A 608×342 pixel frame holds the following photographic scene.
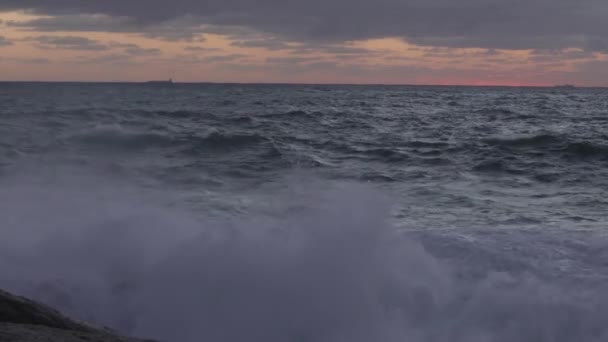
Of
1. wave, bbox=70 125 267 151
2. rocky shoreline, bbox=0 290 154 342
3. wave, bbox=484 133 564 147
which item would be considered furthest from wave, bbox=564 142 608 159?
rocky shoreline, bbox=0 290 154 342

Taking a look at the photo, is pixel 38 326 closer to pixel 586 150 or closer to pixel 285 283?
pixel 285 283

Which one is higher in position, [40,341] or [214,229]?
[40,341]

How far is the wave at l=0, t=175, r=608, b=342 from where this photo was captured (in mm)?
5125

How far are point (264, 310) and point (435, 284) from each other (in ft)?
5.58

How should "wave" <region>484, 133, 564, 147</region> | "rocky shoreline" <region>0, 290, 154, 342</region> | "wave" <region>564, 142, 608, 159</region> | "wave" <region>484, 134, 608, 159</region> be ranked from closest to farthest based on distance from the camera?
1. "rocky shoreline" <region>0, 290, 154, 342</region>
2. "wave" <region>564, 142, 608, 159</region>
3. "wave" <region>484, 134, 608, 159</region>
4. "wave" <region>484, 133, 564, 147</region>

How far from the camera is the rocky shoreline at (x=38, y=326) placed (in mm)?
2971

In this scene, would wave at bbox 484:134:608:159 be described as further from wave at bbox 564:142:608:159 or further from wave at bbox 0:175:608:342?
wave at bbox 0:175:608:342

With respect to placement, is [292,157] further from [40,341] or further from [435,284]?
[40,341]

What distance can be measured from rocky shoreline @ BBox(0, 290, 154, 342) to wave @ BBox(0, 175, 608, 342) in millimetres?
1252

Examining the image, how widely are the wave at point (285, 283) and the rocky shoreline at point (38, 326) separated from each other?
4.11 ft

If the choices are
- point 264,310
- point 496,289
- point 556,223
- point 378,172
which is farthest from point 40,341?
point 378,172

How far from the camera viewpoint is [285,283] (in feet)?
18.8

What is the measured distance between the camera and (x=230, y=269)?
19.6 feet

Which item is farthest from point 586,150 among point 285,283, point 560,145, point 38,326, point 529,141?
point 38,326
